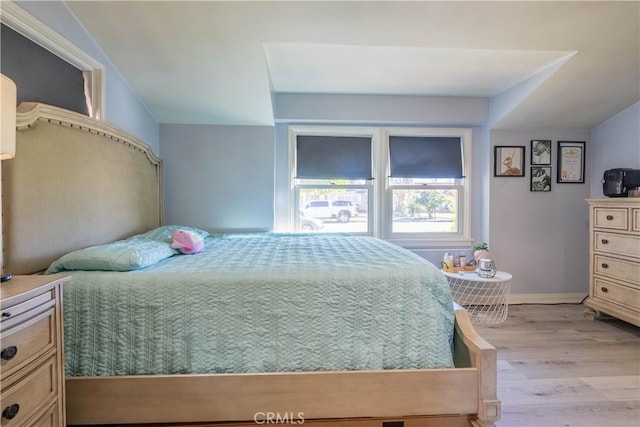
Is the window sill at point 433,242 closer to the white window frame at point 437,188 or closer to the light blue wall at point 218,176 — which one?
the white window frame at point 437,188

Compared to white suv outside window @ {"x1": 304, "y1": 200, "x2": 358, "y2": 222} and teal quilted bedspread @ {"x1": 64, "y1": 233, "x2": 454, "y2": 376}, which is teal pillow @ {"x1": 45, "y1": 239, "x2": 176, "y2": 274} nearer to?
teal quilted bedspread @ {"x1": 64, "y1": 233, "x2": 454, "y2": 376}

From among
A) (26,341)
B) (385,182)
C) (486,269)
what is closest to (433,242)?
(486,269)

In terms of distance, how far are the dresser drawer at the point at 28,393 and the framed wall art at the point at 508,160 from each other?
3.71m

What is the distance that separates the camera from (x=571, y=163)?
339 cm

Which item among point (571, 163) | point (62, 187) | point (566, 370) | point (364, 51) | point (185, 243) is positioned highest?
point (364, 51)

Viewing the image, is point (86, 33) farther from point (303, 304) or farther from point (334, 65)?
point (303, 304)

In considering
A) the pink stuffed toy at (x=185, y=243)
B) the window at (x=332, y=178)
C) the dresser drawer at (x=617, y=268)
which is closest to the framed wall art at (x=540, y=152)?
the dresser drawer at (x=617, y=268)

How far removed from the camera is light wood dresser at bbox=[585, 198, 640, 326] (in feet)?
8.27

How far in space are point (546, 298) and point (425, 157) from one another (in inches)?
78.8

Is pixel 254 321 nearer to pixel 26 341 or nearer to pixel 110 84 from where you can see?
pixel 26 341

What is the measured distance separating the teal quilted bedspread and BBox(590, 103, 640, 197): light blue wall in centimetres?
305

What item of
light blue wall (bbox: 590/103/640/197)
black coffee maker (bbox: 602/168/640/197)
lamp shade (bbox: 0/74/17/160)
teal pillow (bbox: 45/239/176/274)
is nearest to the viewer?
lamp shade (bbox: 0/74/17/160)

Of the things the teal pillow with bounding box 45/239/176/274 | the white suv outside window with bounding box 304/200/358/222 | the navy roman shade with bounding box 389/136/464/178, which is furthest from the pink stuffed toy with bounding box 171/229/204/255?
the navy roman shade with bounding box 389/136/464/178

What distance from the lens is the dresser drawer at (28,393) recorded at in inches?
34.4
